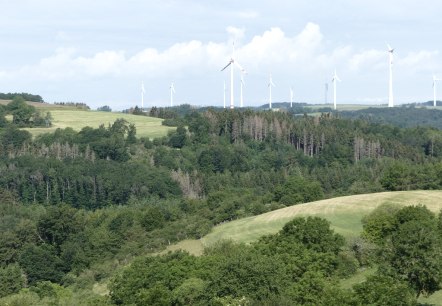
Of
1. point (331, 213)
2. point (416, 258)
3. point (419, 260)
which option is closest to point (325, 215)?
point (331, 213)

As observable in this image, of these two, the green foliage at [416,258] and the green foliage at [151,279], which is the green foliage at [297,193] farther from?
the green foliage at [416,258]

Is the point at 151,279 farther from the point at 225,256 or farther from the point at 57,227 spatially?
the point at 57,227

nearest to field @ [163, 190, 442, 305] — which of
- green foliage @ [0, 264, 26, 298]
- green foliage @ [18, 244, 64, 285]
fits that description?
green foliage @ [18, 244, 64, 285]

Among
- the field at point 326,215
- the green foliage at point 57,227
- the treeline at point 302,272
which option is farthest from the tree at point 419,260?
the green foliage at point 57,227

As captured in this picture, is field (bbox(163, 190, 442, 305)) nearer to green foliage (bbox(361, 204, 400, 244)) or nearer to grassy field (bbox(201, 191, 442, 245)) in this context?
grassy field (bbox(201, 191, 442, 245))

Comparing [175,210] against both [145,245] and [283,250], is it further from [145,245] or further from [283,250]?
[283,250]

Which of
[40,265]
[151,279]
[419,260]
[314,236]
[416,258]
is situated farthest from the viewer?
[40,265]

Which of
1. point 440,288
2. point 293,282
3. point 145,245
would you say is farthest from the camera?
point 145,245

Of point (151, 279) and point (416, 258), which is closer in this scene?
point (416, 258)

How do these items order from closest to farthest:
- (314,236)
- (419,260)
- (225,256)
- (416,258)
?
(419,260) → (416,258) → (225,256) → (314,236)

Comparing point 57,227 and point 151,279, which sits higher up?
point 151,279

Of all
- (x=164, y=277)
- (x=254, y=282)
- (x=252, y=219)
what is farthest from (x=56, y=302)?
(x=252, y=219)
